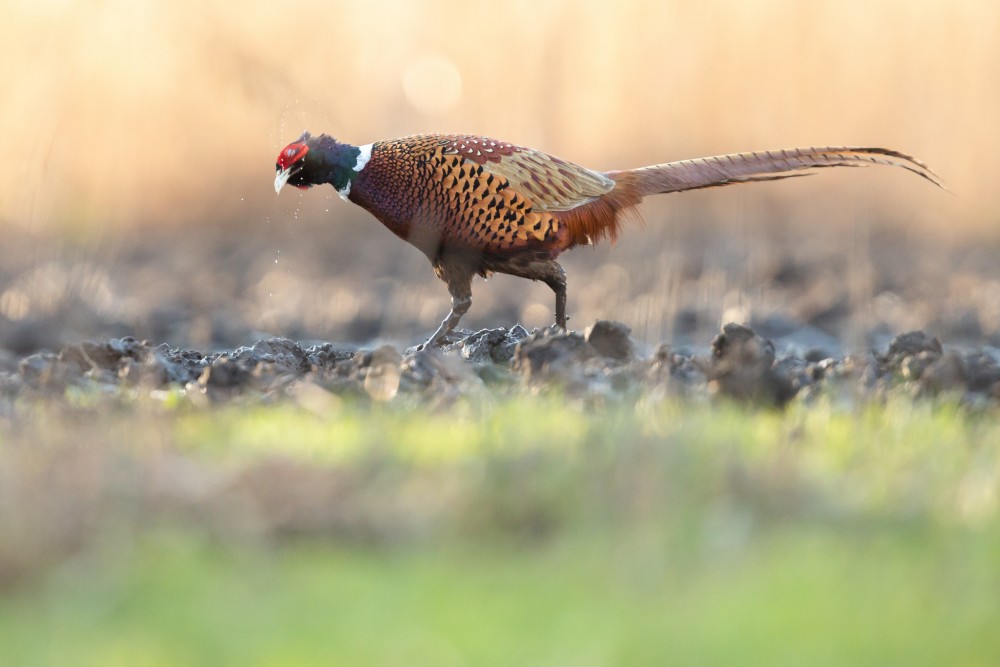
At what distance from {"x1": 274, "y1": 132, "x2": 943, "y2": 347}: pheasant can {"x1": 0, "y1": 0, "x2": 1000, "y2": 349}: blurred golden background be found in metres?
3.82

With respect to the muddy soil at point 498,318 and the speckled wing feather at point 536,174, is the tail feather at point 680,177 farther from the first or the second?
the muddy soil at point 498,318

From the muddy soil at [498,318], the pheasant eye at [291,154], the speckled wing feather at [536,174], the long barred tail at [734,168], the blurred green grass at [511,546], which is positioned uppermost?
the long barred tail at [734,168]

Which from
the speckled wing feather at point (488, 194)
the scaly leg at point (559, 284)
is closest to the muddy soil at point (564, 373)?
the speckled wing feather at point (488, 194)

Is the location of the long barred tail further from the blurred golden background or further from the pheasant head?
the blurred golden background

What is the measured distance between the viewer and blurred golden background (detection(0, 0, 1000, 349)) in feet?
40.1

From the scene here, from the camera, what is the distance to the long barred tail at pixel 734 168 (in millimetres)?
6996

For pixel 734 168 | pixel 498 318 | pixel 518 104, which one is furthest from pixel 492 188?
pixel 518 104

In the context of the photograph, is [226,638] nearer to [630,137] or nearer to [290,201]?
[630,137]

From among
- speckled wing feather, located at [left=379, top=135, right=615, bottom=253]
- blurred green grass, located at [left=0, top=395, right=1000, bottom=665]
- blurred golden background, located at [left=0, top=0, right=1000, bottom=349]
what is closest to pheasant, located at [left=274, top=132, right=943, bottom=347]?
speckled wing feather, located at [left=379, top=135, right=615, bottom=253]

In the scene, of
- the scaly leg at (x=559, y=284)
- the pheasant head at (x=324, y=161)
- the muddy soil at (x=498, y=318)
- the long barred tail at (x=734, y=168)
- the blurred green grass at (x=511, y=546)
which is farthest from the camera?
the scaly leg at (x=559, y=284)

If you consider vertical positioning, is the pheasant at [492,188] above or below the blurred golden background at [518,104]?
below

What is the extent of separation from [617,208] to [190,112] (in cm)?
708

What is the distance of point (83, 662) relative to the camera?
2.82m

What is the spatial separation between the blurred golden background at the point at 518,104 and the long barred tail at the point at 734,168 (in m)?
3.77
